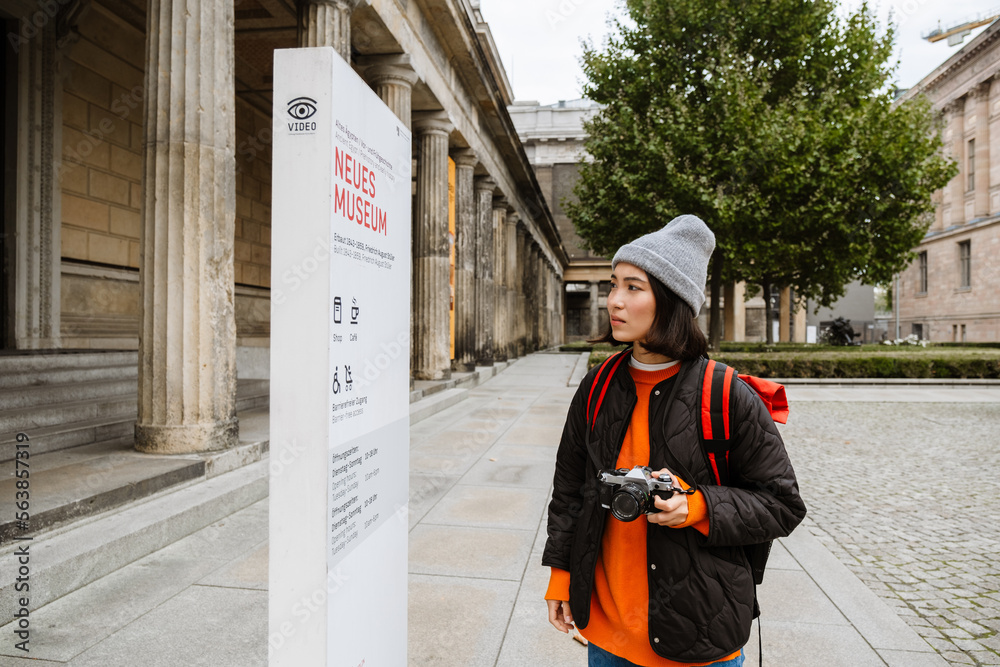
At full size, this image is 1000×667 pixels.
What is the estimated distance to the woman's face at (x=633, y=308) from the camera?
1.88m

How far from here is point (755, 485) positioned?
70.6 inches

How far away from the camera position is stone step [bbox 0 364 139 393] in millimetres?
7273

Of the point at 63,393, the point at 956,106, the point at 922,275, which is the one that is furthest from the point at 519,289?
the point at 922,275

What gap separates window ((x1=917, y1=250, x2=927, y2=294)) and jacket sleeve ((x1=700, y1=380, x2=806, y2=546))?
190ft

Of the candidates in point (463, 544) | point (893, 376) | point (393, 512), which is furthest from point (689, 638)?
point (893, 376)

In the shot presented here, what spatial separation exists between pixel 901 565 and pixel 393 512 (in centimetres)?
412

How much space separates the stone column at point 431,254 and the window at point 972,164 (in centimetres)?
4462

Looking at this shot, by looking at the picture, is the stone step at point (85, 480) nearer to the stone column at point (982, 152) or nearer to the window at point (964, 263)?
the stone column at point (982, 152)

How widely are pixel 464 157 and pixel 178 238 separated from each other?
441 inches

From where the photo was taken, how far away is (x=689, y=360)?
1893mm

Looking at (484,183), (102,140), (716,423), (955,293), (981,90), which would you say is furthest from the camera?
(955,293)

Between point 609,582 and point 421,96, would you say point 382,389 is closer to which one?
point 609,582

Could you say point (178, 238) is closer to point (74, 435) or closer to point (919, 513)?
point (74, 435)

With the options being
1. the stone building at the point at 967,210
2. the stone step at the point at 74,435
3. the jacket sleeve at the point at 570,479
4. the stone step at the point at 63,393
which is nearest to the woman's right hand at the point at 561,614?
the jacket sleeve at the point at 570,479
